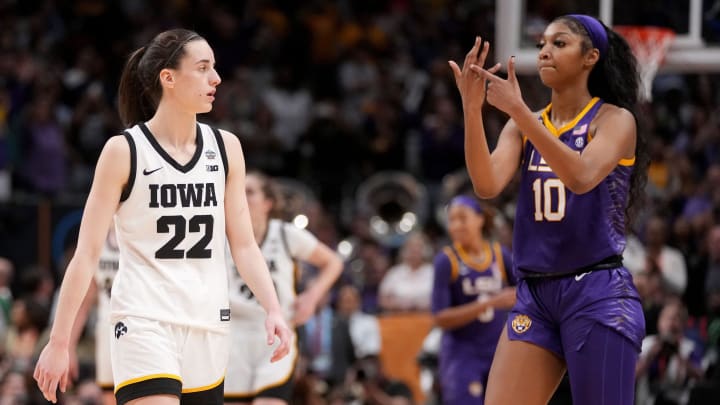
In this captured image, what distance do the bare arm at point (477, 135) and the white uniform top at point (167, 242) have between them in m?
1.11

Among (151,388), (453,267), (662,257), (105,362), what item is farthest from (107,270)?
(662,257)

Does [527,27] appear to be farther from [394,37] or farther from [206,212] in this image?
[394,37]

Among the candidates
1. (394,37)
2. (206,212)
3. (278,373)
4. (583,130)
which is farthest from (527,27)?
(394,37)

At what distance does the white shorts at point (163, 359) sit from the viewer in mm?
4742

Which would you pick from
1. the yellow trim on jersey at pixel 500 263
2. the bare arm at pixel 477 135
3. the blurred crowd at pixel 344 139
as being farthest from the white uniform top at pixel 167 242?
the blurred crowd at pixel 344 139

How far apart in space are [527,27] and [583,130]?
196 inches

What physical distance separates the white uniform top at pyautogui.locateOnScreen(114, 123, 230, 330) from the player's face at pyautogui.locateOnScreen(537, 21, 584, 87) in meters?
1.57

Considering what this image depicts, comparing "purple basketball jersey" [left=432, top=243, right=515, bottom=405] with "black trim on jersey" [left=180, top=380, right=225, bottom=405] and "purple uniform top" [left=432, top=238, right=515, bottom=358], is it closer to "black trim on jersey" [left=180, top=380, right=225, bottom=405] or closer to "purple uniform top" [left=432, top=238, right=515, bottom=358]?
"purple uniform top" [left=432, top=238, right=515, bottom=358]

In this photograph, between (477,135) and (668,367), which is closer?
(477,135)

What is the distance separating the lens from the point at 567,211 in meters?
5.23

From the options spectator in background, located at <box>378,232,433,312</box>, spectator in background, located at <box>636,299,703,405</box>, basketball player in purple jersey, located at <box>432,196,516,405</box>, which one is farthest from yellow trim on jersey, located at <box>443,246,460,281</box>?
spectator in background, located at <box>378,232,433,312</box>

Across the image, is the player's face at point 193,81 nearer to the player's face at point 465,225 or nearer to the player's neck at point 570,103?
the player's neck at point 570,103

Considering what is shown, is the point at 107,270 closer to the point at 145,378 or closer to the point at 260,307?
the point at 260,307

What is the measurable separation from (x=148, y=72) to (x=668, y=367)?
5843 mm
